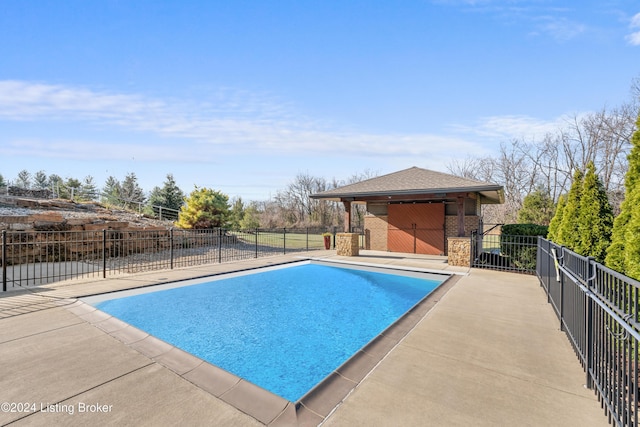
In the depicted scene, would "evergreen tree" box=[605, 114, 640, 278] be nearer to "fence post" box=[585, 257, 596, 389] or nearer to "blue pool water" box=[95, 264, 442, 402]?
"fence post" box=[585, 257, 596, 389]

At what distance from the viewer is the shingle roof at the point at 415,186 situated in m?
10.5

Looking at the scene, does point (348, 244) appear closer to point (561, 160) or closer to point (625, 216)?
point (625, 216)

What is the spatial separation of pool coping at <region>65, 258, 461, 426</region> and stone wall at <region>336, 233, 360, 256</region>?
8301mm

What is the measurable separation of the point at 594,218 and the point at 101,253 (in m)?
16.7

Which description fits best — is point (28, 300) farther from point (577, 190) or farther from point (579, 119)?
point (579, 119)

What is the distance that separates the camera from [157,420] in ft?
7.54

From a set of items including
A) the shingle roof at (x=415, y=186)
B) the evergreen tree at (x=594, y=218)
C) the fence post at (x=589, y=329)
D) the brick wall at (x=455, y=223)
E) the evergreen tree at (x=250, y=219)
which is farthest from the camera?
the evergreen tree at (x=250, y=219)

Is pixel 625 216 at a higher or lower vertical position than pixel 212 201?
lower

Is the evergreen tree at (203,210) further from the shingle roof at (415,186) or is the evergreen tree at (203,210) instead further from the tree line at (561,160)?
the tree line at (561,160)

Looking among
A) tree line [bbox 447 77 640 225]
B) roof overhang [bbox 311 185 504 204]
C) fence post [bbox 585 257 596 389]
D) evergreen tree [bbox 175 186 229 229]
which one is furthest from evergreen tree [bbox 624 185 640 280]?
tree line [bbox 447 77 640 225]

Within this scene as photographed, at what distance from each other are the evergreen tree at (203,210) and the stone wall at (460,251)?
43.8 ft

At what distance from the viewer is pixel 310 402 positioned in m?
2.58

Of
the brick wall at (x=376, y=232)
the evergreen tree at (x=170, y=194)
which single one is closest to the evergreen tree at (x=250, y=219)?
the evergreen tree at (x=170, y=194)

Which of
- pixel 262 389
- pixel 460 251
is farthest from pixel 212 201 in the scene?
pixel 262 389
